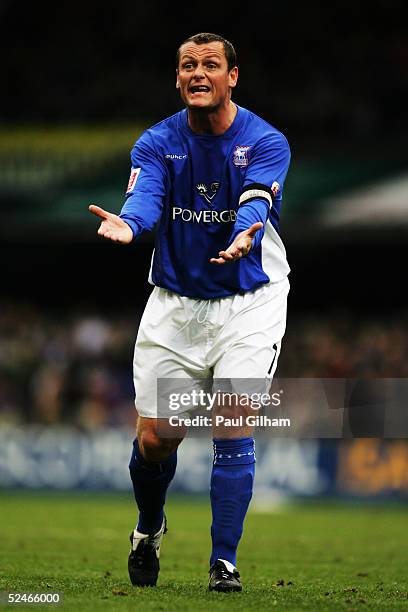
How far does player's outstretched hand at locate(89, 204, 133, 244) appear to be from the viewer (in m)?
6.07

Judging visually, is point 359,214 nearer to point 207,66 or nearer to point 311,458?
point 311,458

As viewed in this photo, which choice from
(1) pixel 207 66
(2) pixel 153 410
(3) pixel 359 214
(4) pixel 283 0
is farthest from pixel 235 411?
(4) pixel 283 0

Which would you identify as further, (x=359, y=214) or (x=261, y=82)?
(x=261, y=82)

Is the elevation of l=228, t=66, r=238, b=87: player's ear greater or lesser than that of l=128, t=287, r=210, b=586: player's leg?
greater

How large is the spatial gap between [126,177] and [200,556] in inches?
447

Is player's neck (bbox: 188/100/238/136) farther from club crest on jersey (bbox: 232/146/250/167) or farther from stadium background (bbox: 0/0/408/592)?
stadium background (bbox: 0/0/408/592)

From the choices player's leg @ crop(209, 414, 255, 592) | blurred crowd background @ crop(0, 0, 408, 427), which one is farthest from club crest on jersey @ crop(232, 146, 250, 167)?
blurred crowd background @ crop(0, 0, 408, 427)

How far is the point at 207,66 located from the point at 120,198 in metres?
13.8

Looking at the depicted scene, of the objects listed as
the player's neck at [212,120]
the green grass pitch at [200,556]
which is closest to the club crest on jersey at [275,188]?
the player's neck at [212,120]

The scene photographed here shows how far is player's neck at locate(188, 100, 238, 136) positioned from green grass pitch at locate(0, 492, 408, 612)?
249cm

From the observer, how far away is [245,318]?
6641 mm

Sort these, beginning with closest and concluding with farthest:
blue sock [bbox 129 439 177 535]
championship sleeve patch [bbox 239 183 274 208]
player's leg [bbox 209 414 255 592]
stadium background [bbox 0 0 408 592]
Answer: player's leg [bbox 209 414 255 592], championship sleeve patch [bbox 239 183 274 208], blue sock [bbox 129 439 177 535], stadium background [bbox 0 0 408 592]

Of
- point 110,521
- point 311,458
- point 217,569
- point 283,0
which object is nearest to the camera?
point 217,569

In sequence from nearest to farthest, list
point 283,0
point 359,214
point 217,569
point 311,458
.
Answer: point 217,569 < point 311,458 < point 359,214 < point 283,0
